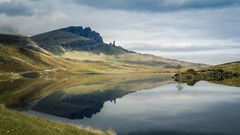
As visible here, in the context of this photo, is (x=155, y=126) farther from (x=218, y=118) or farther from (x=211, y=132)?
(x=218, y=118)

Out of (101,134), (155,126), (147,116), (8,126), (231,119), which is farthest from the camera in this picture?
(147,116)

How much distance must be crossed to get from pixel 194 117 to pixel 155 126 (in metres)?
14.0

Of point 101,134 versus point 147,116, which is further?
point 147,116

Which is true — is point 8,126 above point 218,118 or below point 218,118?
above

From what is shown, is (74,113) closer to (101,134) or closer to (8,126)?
(101,134)

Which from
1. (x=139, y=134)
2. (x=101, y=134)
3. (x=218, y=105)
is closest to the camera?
(x=101, y=134)

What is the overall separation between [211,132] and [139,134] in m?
12.4

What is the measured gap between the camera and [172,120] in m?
72.4

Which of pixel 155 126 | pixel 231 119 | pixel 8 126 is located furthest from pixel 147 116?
pixel 8 126

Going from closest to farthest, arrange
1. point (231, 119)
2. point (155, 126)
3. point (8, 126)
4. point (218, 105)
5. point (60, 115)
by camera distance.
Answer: point (8, 126) < point (155, 126) < point (231, 119) < point (60, 115) < point (218, 105)

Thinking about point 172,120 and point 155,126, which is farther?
point 172,120

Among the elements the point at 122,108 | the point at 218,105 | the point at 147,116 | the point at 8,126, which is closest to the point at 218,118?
the point at 147,116

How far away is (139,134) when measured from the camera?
57.8 m

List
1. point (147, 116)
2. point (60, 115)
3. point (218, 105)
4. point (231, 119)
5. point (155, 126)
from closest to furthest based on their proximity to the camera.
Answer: point (155, 126), point (231, 119), point (147, 116), point (60, 115), point (218, 105)
